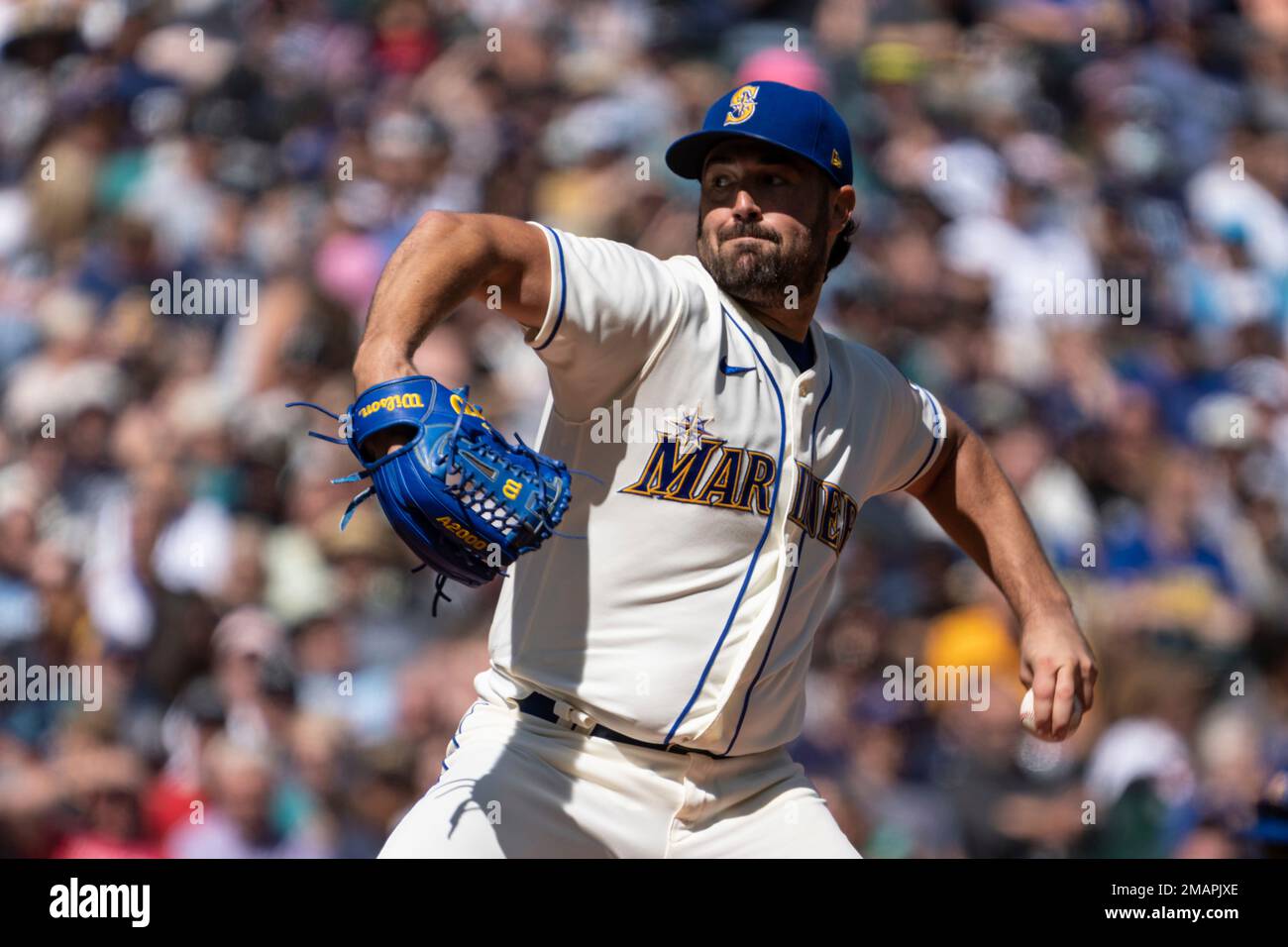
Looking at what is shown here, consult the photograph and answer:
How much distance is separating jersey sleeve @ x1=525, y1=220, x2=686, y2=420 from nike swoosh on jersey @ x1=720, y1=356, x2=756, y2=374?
158 millimetres

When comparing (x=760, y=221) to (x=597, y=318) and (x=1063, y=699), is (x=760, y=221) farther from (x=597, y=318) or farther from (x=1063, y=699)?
(x=1063, y=699)

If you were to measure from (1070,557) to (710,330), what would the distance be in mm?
3720

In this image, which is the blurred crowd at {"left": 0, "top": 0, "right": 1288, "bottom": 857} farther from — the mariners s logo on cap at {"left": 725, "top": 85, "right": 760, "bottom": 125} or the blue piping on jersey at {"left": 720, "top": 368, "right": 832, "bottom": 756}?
the mariners s logo on cap at {"left": 725, "top": 85, "right": 760, "bottom": 125}

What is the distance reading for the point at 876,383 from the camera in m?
3.54

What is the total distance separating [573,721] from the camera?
3039 mm

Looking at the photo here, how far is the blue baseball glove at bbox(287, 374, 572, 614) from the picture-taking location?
8.01ft

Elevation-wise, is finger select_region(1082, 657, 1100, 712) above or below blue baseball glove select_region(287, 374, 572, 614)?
below

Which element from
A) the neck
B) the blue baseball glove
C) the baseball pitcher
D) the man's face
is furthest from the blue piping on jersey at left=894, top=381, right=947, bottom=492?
the blue baseball glove

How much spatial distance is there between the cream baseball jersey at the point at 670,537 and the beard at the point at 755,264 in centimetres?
7

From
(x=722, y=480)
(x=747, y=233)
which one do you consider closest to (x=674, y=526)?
(x=722, y=480)

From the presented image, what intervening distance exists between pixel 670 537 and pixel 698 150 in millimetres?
874

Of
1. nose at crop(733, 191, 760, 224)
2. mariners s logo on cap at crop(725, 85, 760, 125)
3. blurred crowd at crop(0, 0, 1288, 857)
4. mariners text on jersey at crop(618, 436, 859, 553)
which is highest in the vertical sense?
mariners s logo on cap at crop(725, 85, 760, 125)

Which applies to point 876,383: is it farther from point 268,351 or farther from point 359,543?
point 268,351

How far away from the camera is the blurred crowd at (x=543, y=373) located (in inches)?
221
